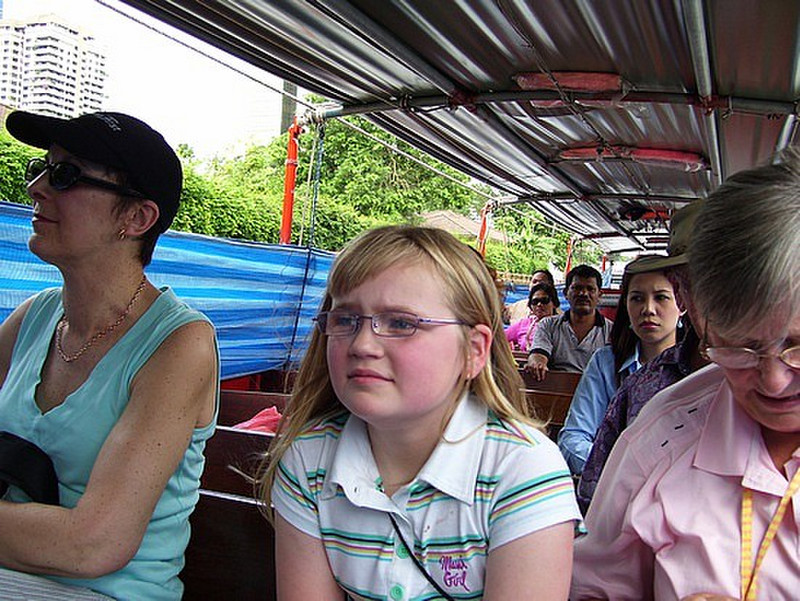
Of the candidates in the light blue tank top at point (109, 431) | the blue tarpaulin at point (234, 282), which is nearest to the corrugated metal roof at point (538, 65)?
the blue tarpaulin at point (234, 282)

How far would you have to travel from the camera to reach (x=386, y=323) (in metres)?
1.54

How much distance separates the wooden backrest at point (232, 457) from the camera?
250cm

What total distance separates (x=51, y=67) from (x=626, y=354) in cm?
920

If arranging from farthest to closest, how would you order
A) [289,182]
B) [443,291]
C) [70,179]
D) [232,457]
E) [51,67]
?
1. [51,67]
2. [289,182]
3. [232,457]
4. [70,179]
5. [443,291]

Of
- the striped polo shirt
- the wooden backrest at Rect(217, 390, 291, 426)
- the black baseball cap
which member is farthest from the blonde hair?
the wooden backrest at Rect(217, 390, 291, 426)

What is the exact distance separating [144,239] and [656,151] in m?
5.22

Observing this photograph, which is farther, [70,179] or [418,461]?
[70,179]

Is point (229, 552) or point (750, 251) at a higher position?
point (750, 251)

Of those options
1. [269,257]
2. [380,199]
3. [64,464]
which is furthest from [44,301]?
[380,199]

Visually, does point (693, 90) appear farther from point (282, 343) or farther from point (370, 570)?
point (370, 570)

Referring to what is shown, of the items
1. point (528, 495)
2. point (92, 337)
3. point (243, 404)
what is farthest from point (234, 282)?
point (528, 495)

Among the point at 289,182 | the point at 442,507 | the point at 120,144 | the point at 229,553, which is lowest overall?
the point at 229,553

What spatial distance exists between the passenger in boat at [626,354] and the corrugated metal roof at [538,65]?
914 mm

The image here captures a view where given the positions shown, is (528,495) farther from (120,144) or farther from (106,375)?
(120,144)
